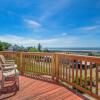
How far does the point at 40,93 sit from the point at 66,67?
1.08 meters

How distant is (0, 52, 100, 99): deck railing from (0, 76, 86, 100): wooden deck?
0.30m

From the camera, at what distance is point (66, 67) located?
4.16m

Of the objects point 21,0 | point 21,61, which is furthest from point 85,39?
point 21,61

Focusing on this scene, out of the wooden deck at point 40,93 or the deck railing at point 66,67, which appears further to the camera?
the wooden deck at point 40,93

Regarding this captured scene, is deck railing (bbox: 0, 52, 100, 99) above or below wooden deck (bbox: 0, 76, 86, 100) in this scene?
above

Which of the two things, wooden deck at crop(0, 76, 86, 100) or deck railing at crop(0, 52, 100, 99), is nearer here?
deck railing at crop(0, 52, 100, 99)

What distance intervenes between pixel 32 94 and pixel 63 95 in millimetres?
799

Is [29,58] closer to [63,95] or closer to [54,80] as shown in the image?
[54,80]

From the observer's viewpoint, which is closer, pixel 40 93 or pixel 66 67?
pixel 40 93

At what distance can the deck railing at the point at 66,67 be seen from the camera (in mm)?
3168

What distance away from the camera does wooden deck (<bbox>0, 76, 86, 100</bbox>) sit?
3406 millimetres

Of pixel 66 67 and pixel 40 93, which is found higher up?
pixel 66 67

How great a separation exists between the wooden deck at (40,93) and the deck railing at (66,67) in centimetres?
30

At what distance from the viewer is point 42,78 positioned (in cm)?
519
